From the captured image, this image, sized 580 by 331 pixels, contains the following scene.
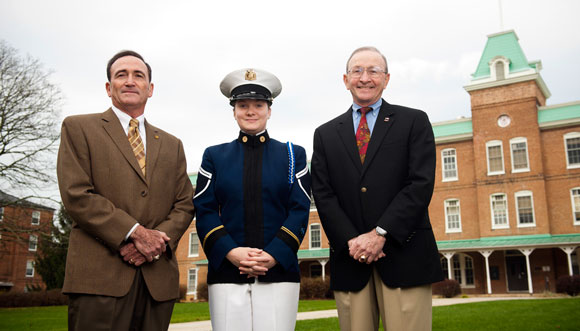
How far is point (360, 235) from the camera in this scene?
11.6 ft

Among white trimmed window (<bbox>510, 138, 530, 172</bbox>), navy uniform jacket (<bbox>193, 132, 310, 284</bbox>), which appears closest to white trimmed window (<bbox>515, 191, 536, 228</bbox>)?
white trimmed window (<bbox>510, 138, 530, 172</bbox>)

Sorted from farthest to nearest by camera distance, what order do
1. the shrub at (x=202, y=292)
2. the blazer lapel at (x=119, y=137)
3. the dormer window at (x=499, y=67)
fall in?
the shrub at (x=202, y=292) → the dormer window at (x=499, y=67) → the blazer lapel at (x=119, y=137)

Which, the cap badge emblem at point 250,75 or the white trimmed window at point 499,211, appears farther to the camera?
the white trimmed window at point 499,211

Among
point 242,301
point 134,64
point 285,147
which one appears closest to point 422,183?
point 285,147

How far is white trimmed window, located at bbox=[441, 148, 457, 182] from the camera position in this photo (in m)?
31.7

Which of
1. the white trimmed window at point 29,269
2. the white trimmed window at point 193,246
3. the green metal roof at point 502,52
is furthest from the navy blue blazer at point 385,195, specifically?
the white trimmed window at point 29,269

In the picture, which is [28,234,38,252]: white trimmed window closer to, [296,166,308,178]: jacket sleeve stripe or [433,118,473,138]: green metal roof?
[296,166,308,178]: jacket sleeve stripe

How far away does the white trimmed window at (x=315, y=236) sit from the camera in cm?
3503

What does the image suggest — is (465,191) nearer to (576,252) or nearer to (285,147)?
(576,252)

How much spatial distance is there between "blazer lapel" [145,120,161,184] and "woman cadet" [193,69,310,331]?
15.1 inches

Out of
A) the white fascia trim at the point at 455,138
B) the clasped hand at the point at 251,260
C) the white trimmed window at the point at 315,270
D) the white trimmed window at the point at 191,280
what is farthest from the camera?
the white trimmed window at the point at 191,280

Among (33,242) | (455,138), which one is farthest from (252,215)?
(455,138)

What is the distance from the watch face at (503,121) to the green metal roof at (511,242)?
6.86 metres

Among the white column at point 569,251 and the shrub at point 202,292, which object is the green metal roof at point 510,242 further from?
the shrub at point 202,292
